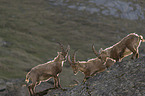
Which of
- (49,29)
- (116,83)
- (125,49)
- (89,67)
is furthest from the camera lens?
(49,29)

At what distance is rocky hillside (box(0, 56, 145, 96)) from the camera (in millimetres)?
4496

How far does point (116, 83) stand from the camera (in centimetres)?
492

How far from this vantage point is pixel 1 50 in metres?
36.6

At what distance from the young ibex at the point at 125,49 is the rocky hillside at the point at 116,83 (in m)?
0.30

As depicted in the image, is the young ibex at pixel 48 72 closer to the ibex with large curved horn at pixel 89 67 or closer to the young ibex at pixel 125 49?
the ibex with large curved horn at pixel 89 67

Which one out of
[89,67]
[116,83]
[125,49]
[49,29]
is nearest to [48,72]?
[89,67]

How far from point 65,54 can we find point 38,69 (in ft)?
3.61

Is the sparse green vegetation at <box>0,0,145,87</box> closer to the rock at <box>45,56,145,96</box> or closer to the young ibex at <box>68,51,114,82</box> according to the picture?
the young ibex at <box>68,51,114,82</box>

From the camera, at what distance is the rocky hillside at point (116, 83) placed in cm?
450

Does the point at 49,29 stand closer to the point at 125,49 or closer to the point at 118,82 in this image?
the point at 125,49

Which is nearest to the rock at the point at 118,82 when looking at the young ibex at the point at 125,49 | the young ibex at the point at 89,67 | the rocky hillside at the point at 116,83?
the rocky hillside at the point at 116,83

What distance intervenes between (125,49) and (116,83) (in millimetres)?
1196

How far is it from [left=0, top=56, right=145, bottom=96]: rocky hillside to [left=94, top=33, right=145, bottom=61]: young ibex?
11.9 inches

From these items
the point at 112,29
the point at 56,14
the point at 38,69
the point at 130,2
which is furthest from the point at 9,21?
the point at 38,69
